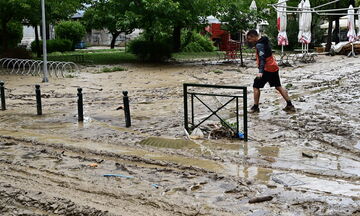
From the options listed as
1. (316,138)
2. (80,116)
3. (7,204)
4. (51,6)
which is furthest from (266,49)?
(51,6)

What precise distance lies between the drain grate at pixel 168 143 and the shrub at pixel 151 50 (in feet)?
67.4

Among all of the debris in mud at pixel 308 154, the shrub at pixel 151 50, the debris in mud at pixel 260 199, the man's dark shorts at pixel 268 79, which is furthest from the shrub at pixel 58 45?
the debris in mud at pixel 260 199

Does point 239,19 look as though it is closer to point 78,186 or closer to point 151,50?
point 151,50

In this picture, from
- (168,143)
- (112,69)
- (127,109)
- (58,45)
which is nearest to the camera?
(168,143)

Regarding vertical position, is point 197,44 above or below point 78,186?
above

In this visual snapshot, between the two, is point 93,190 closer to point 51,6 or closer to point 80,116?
point 80,116

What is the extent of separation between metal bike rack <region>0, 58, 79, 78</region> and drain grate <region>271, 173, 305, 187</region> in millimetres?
16921

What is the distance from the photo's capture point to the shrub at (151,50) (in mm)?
29109

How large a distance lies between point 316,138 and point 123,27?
1910 cm

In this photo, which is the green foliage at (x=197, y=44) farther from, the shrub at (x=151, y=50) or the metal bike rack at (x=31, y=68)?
the metal bike rack at (x=31, y=68)

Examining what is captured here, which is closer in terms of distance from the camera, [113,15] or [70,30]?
[113,15]

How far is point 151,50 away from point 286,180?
23488 mm

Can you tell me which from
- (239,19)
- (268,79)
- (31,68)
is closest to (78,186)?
(268,79)

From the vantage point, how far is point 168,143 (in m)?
8.56
